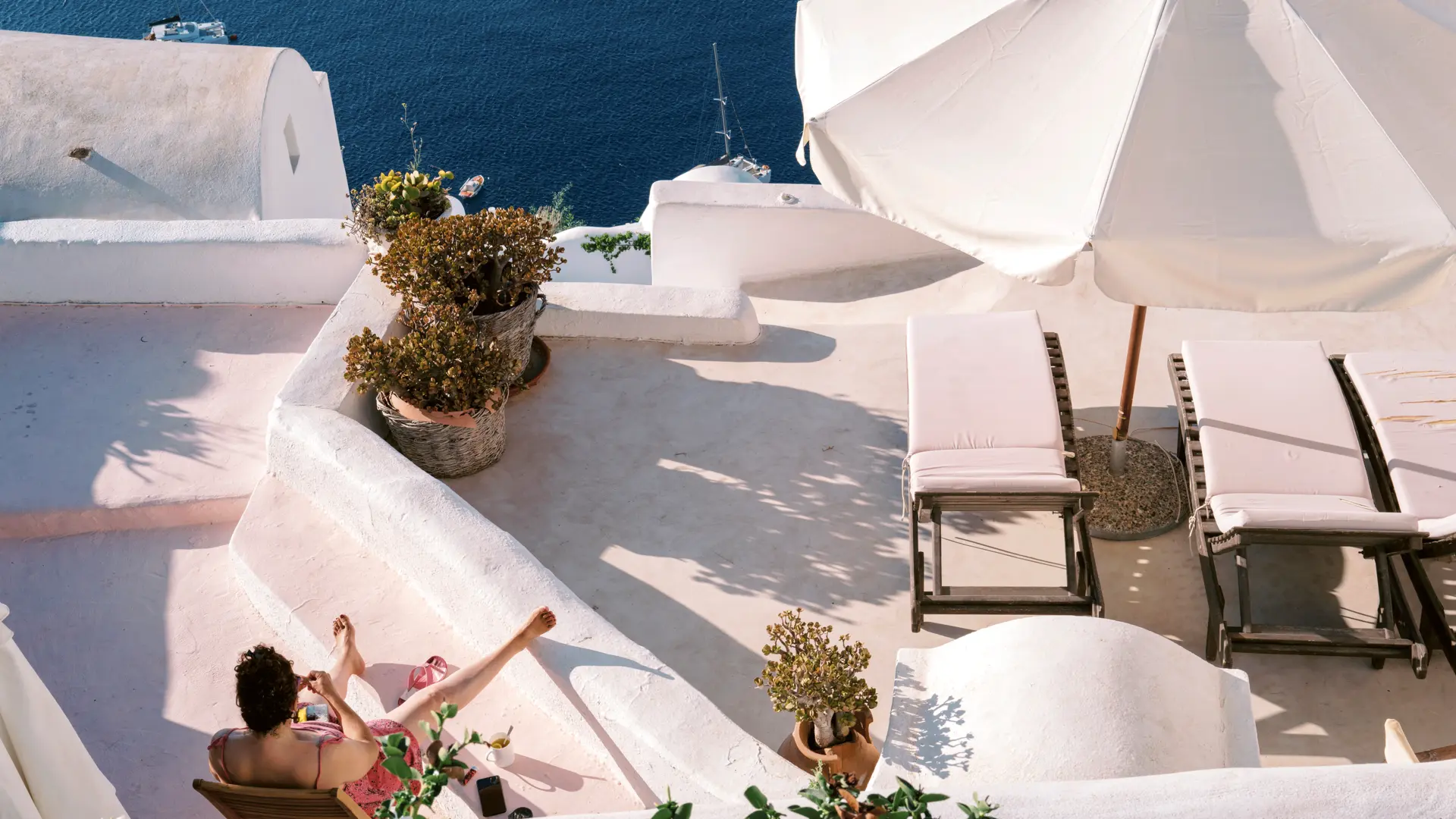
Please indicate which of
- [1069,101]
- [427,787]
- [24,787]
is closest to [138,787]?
[24,787]

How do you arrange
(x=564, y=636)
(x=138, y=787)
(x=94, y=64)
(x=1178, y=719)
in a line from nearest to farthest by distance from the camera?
(x=1178, y=719) → (x=564, y=636) → (x=138, y=787) → (x=94, y=64)

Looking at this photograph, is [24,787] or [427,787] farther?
[24,787]

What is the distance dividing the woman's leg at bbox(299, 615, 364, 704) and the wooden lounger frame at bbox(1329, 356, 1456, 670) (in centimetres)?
382

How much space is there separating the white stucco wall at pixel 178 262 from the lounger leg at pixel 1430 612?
503cm

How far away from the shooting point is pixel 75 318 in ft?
21.7

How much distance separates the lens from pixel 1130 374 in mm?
5125

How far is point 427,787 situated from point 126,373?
14.8ft

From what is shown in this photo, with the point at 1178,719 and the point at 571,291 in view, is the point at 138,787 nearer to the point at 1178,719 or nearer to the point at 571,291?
the point at 571,291

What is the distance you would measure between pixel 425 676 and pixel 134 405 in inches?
105

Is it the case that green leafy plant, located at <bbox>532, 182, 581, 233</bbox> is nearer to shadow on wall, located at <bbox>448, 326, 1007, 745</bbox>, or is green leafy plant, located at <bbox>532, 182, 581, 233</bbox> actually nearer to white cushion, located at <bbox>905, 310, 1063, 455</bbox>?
shadow on wall, located at <bbox>448, 326, 1007, 745</bbox>

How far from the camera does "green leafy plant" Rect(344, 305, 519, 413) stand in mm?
5188

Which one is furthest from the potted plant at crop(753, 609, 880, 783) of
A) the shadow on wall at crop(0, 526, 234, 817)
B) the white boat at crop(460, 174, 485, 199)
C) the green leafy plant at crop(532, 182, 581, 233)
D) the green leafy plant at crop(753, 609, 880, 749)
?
the white boat at crop(460, 174, 485, 199)

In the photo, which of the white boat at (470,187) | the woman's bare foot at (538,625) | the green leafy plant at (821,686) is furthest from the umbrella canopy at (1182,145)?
the white boat at (470,187)

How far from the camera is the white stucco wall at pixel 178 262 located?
645 centimetres
